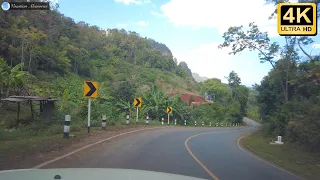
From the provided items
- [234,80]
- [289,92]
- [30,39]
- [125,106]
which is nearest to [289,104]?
[289,92]

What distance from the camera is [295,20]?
34.5 feet

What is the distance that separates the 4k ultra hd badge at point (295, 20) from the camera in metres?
10.3

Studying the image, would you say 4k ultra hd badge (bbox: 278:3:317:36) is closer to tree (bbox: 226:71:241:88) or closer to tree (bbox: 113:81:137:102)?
tree (bbox: 113:81:137:102)

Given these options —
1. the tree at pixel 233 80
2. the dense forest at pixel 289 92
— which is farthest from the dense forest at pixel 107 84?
the tree at pixel 233 80

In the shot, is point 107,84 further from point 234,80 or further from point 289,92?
point 234,80

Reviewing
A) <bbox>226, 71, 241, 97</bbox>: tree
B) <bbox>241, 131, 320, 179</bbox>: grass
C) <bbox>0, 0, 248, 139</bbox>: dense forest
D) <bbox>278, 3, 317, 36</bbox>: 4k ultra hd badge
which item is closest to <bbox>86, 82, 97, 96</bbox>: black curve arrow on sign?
<bbox>0, 0, 248, 139</bbox>: dense forest

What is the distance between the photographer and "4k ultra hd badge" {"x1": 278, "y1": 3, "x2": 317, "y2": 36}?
1034 cm

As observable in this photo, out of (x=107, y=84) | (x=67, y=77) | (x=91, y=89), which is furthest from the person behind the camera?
(x=107, y=84)

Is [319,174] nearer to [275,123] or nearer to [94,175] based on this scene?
[94,175]

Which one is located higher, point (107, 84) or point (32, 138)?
point (107, 84)

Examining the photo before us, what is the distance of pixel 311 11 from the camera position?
1123 centimetres

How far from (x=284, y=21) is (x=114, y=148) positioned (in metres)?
7.59

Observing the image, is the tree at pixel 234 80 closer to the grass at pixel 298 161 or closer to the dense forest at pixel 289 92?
the dense forest at pixel 289 92

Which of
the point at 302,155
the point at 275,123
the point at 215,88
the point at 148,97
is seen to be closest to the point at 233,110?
the point at 215,88
